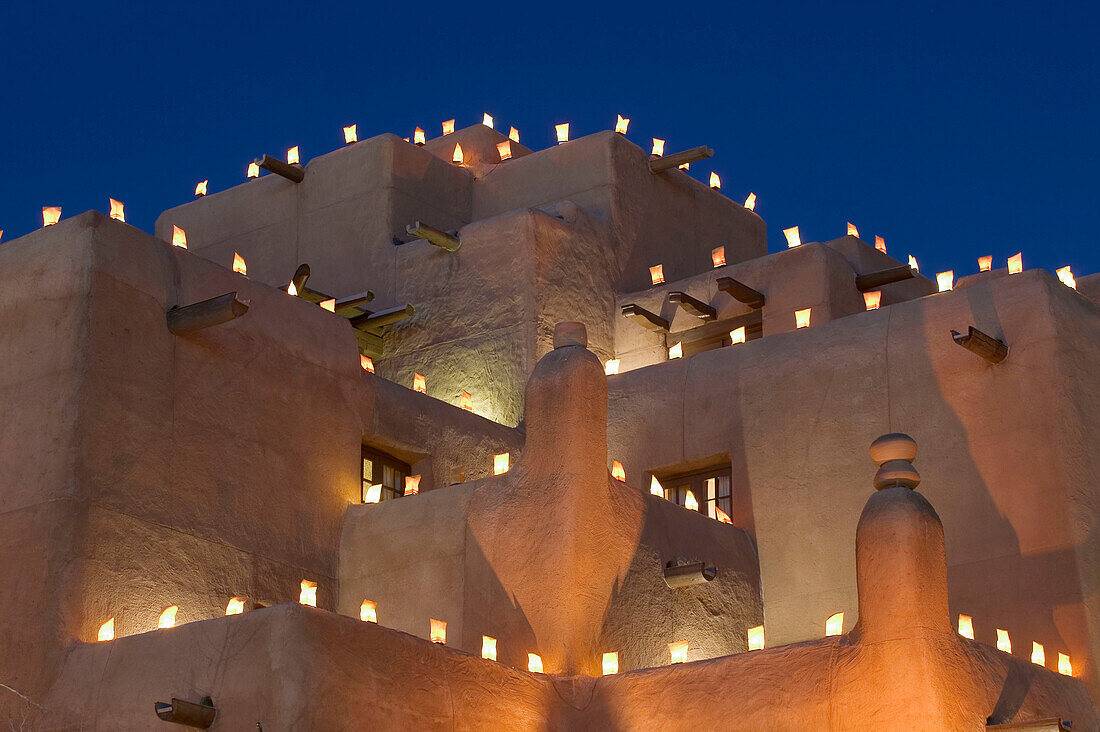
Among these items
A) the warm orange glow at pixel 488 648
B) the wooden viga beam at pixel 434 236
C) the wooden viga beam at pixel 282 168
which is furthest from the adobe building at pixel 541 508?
the wooden viga beam at pixel 282 168

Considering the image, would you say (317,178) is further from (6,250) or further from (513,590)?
(513,590)

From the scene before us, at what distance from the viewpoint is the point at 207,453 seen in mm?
16844

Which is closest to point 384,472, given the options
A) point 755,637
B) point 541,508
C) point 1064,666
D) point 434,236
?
point 541,508

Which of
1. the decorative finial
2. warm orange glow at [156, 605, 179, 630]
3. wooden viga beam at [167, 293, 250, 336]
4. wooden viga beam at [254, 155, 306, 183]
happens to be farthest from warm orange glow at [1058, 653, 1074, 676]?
wooden viga beam at [254, 155, 306, 183]

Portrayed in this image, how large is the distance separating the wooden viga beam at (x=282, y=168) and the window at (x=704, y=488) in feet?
26.2

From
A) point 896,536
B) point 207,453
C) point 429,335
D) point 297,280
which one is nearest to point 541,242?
point 429,335

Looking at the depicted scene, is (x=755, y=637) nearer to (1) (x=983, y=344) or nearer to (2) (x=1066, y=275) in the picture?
(1) (x=983, y=344)

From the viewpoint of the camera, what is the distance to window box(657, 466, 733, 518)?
1972 cm

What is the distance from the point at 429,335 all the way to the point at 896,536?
10.4 metres

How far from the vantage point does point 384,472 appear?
19656 millimetres

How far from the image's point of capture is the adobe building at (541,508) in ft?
45.7

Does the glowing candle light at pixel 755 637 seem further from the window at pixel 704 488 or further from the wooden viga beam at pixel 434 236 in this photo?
the wooden viga beam at pixel 434 236

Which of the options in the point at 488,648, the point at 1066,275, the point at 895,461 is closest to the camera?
the point at 895,461

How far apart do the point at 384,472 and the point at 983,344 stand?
7.20m
